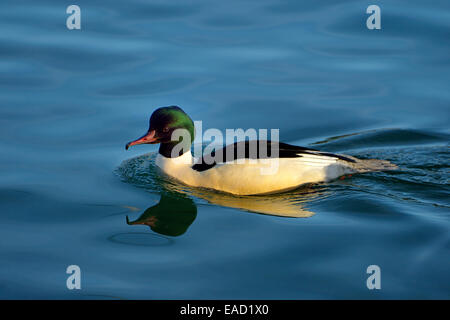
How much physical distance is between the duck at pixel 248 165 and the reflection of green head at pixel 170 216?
484 millimetres

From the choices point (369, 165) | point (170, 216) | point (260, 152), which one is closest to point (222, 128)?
point (260, 152)

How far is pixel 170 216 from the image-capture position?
25.7 feet

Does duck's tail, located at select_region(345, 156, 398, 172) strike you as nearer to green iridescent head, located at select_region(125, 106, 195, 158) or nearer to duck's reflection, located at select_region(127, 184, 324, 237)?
duck's reflection, located at select_region(127, 184, 324, 237)

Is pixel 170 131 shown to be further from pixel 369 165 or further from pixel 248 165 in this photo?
pixel 369 165

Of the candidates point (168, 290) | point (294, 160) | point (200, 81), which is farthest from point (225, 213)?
point (200, 81)

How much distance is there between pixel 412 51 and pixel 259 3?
358 centimetres

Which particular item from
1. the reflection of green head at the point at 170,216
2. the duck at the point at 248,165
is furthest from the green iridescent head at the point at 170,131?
the reflection of green head at the point at 170,216

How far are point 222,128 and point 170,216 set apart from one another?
2.98 meters

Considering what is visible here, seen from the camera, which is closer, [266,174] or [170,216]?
[170,216]

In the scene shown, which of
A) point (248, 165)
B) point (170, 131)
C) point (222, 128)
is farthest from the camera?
point (222, 128)

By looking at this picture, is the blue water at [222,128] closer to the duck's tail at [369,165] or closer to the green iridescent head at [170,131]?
the duck's tail at [369,165]

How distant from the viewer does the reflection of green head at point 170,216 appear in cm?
744

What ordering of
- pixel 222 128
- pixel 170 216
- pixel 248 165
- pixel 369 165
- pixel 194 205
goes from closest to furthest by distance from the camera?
pixel 170 216 → pixel 194 205 → pixel 248 165 → pixel 369 165 → pixel 222 128

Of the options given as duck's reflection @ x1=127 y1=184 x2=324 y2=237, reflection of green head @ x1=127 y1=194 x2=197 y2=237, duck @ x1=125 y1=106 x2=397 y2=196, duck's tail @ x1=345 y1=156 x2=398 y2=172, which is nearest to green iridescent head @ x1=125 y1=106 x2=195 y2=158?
duck @ x1=125 y1=106 x2=397 y2=196
